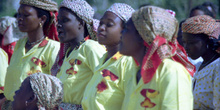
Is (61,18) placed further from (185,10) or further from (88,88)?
Result: (185,10)

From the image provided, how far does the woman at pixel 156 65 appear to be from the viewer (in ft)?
9.82

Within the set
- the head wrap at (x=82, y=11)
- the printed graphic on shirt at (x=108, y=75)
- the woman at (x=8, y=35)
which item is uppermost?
the head wrap at (x=82, y=11)

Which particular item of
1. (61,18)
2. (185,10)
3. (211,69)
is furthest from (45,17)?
(185,10)

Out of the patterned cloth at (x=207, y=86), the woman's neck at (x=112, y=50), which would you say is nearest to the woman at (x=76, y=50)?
the woman's neck at (x=112, y=50)

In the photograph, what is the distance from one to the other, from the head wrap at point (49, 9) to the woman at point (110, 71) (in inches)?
65.0

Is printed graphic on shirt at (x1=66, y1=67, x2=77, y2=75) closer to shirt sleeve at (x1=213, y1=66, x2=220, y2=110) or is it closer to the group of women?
the group of women

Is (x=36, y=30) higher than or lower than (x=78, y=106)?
higher

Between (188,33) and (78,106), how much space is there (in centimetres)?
163

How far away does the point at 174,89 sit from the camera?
2.98m

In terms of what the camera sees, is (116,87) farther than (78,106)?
No

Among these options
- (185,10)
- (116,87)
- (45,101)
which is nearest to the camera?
(45,101)

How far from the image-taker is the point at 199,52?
4730mm

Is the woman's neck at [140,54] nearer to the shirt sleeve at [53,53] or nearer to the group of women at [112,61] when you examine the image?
the group of women at [112,61]

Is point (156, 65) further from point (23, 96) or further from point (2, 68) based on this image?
point (2, 68)
